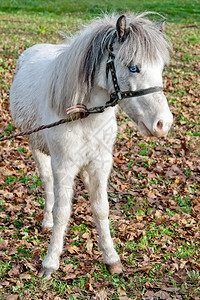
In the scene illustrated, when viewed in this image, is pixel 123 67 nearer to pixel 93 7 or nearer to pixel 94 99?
pixel 94 99

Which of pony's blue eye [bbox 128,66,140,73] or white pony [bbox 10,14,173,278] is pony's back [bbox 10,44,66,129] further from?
pony's blue eye [bbox 128,66,140,73]

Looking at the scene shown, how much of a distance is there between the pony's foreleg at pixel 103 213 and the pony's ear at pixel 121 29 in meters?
1.32

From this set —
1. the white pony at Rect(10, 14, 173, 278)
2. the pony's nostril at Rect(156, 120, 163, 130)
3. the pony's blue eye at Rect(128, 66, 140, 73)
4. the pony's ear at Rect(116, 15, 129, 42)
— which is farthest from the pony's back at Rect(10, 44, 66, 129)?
the pony's nostril at Rect(156, 120, 163, 130)

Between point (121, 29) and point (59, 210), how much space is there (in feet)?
6.00

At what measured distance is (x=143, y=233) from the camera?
4.02 meters

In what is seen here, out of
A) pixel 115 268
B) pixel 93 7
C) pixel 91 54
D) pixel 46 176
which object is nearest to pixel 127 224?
pixel 115 268

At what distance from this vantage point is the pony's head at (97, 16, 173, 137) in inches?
95.0

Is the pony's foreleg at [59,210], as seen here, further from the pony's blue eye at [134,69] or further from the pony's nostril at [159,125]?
the pony's blue eye at [134,69]

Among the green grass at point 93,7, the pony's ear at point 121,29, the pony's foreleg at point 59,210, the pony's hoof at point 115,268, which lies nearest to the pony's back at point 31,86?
the pony's foreleg at point 59,210

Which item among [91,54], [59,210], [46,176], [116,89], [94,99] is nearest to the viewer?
[116,89]

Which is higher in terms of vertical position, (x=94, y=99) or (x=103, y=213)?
(x=94, y=99)

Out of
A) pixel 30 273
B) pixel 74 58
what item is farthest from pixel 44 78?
pixel 30 273

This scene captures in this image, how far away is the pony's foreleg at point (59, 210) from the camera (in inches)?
125

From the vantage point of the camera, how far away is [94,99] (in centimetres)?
282
